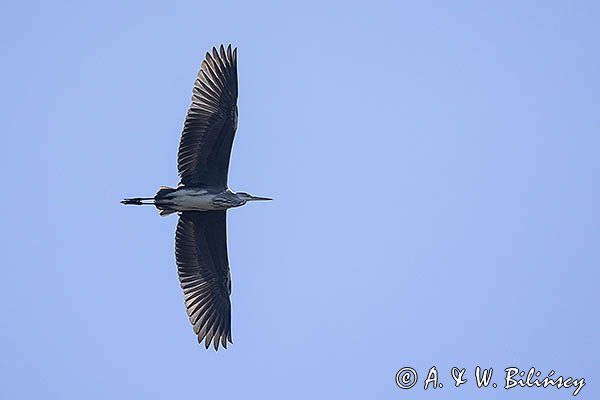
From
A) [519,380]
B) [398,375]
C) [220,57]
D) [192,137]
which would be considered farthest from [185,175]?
[519,380]

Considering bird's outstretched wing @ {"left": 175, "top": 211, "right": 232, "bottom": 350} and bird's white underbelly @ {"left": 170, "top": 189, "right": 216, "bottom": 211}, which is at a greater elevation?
bird's white underbelly @ {"left": 170, "top": 189, "right": 216, "bottom": 211}

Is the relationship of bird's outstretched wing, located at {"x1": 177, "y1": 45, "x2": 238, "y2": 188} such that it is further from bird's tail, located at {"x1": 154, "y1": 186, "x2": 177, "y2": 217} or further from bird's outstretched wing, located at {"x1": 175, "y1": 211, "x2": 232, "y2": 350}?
bird's outstretched wing, located at {"x1": 175, "y1": 211, "x2": 232, "y2": 350}

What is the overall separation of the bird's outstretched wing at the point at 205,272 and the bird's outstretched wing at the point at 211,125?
104 cm

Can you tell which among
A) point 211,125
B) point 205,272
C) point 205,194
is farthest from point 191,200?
point 205,272

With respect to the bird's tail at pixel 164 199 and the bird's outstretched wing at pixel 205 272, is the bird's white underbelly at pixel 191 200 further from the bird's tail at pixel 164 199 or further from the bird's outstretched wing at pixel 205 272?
the bird's outstretched wing at pixel 205 272

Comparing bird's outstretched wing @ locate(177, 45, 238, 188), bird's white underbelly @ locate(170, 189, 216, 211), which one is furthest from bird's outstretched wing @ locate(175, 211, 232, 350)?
bird's outstretched wing @ locate(177, 45, 238, 188)

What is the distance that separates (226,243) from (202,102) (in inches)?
115

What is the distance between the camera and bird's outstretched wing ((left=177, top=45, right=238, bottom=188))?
75.1ft

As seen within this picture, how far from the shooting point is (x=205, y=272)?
24297mm

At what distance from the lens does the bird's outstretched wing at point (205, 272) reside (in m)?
23.9

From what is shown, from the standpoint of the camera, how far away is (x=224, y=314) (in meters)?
24.4

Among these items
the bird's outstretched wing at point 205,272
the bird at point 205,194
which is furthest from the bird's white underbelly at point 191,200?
the bird's outstretched wing at point 205,272

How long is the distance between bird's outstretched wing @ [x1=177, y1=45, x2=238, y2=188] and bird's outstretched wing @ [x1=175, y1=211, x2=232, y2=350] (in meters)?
1.04

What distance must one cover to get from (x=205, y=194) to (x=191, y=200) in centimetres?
29
